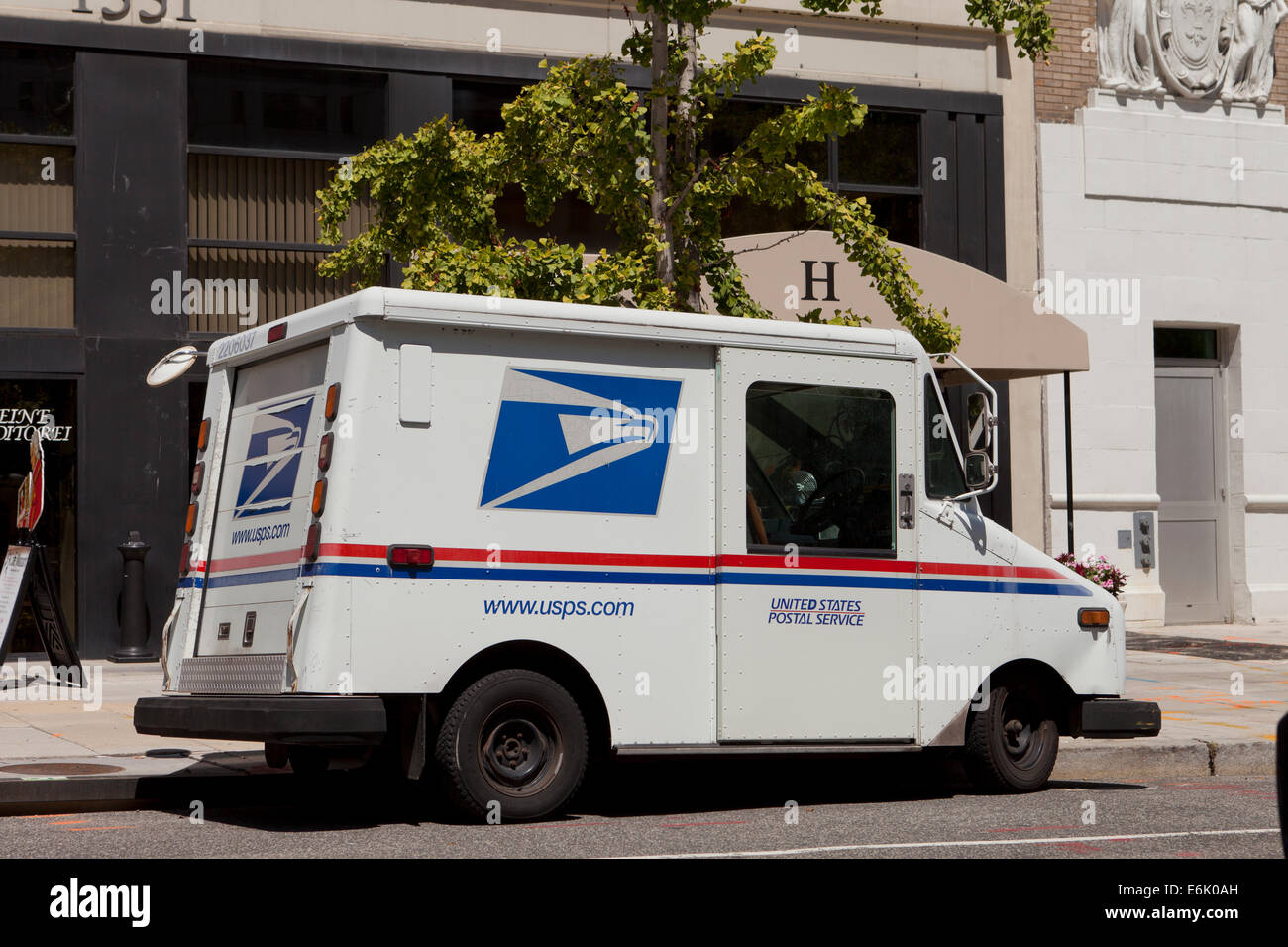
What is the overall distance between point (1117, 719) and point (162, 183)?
10622 millimetres

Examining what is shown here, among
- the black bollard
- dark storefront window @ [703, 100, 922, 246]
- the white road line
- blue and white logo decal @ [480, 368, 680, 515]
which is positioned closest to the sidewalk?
the black bollard

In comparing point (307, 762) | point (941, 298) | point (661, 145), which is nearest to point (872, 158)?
point (941, 298)

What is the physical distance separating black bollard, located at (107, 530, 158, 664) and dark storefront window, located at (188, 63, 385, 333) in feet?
7.52

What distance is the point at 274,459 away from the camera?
28.6 feet

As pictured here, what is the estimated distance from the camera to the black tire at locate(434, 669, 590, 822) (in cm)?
812

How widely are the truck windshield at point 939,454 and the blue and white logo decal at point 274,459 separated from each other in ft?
11.4

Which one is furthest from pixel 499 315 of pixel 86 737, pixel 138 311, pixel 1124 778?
pixel 138 311

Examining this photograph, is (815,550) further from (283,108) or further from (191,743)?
(283,108)

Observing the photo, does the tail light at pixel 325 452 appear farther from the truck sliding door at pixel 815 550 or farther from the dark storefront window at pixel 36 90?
the dark storefront window at pixel 36 90

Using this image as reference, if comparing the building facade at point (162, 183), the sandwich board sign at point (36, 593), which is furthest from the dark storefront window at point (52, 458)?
the sandwich board sign at point (36, 593)

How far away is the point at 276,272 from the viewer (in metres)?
16.8

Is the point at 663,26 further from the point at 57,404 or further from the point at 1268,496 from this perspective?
the point at 1268,496

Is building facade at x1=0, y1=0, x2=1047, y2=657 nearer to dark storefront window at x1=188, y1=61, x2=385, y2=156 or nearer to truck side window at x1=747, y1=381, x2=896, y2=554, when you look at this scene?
dark storefront window at x1=188, y1=61, x2=385, y2=156
